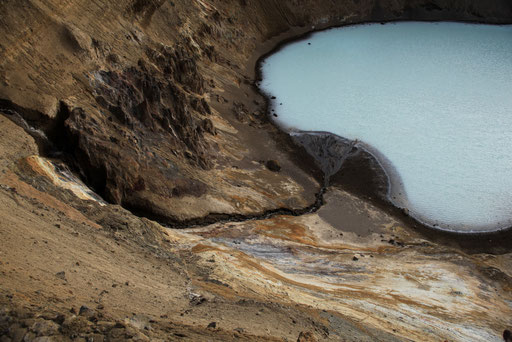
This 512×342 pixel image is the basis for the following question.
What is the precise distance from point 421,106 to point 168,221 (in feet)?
68.3

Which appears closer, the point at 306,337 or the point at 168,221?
the point at 306,337

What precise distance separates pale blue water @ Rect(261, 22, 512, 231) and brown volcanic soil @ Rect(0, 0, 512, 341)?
9.67 ft

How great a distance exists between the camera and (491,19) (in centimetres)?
5222

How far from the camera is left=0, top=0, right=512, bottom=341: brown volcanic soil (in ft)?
30.6

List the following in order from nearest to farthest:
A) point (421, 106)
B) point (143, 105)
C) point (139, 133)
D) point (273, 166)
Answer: point (139, 133) → point (143, 105) → point (273, 166) → point (421, 106)

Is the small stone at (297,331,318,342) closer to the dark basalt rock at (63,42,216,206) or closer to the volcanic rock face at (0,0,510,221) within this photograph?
the volcanic rock face at (0,0,510,221)

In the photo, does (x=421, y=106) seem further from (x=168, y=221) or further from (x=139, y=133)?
(x=168, y=221)

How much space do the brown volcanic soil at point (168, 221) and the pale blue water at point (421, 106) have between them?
2947 millimetres

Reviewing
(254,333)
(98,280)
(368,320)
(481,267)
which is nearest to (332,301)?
(368,320)

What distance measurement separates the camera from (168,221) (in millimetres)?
18312

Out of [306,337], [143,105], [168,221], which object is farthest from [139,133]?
[306,337]

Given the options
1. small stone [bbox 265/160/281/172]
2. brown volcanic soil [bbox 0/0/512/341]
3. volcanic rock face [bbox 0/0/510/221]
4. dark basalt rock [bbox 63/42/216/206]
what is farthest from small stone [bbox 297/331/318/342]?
small stone [bbox 265/160/281/172]

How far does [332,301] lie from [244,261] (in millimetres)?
3290

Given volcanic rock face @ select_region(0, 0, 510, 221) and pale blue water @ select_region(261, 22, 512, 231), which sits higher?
pale blue water @ select_region(261, 22, 512, 231)
